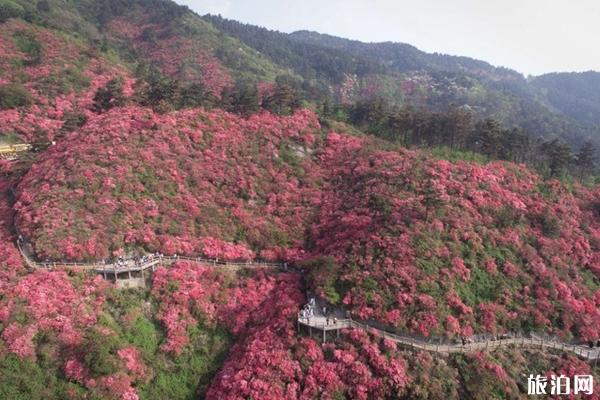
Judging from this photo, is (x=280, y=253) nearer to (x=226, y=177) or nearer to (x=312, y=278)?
(x=312, y=278)

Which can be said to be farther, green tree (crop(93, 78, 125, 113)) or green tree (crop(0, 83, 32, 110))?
green tree (crop(0, 83, 32, 110))

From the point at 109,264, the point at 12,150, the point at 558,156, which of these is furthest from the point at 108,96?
the point at 558,156

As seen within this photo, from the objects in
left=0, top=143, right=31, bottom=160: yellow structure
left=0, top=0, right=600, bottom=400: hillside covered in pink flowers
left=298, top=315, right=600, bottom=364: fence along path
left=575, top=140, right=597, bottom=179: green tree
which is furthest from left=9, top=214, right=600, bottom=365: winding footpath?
left=575, top=140, right=597, bottom=179: green tree

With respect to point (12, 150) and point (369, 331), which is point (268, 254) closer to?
point (369, 331)

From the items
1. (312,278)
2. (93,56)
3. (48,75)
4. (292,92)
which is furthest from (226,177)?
(93,56)

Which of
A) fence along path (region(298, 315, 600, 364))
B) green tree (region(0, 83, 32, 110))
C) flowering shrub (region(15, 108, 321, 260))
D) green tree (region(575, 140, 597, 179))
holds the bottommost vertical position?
fence along path (region(298, 315, 600, 364))

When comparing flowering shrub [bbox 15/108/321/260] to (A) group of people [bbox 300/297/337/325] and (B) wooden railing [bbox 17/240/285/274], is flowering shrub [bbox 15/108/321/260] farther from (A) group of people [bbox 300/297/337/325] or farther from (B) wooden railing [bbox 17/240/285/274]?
(A) group of people [bbox 300/297/337/325]
